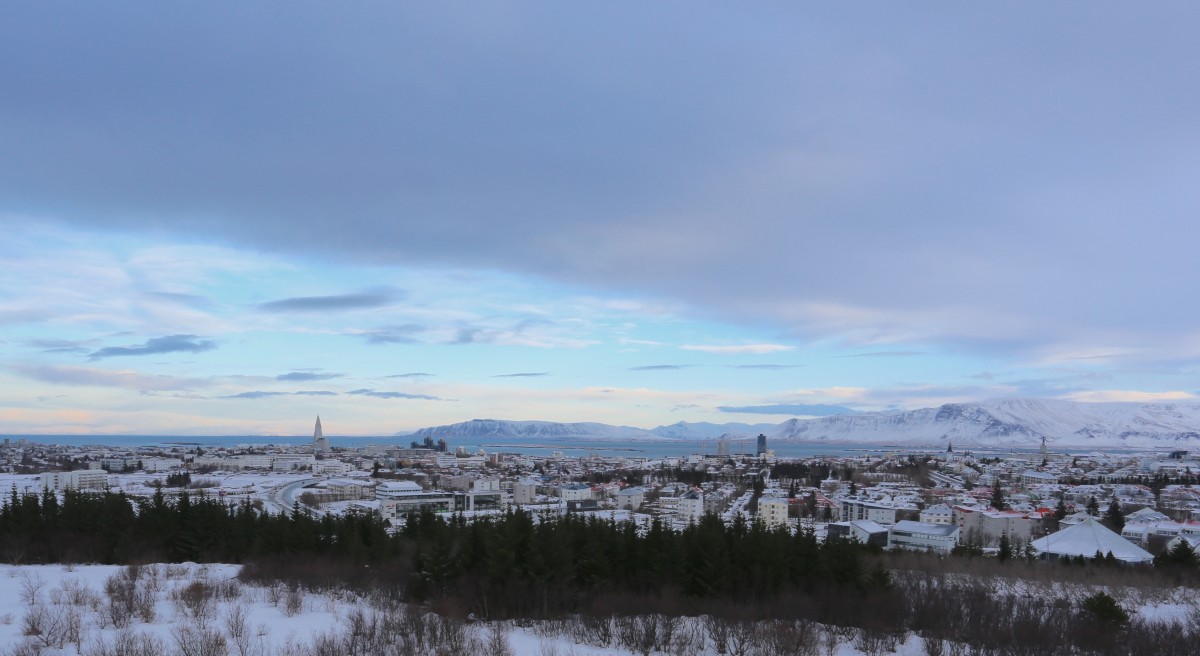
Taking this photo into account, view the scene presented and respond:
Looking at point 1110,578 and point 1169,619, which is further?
point 1110,578

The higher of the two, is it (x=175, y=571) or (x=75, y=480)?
(x=175, y=571)

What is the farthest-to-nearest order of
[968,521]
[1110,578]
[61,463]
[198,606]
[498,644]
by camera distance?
1. [61,463]
2. [968,521]
3. [1110,578]
4. [198,606]
5. [498,644]

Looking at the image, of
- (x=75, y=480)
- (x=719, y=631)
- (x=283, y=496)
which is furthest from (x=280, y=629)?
(x=75, y=480)

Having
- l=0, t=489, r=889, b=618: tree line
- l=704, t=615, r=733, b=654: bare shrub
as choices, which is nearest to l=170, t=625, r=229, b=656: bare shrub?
l=0, t=489, r=889, b=618: tree line

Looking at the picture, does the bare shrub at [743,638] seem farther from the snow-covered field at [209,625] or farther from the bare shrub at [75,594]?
the bare shrub at [75,594]

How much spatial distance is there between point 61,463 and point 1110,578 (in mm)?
133177

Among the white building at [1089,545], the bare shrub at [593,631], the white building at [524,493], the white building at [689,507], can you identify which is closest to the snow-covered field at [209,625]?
the bare shrub at [593,631]

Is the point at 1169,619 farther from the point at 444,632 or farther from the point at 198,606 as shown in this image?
the point at 198,606

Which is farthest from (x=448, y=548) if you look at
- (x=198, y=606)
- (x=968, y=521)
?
(x=968, y=521)

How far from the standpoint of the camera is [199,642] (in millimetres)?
10219

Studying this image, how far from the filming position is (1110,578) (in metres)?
25.0

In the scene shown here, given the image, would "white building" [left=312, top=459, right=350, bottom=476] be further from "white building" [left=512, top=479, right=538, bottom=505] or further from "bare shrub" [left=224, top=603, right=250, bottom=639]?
"bare shrub" [left=224, top=603, right=250, bottom=639]

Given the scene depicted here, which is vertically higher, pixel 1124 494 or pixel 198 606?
pixel 198 606

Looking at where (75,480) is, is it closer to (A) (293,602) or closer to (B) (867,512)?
(B) (867,512)
